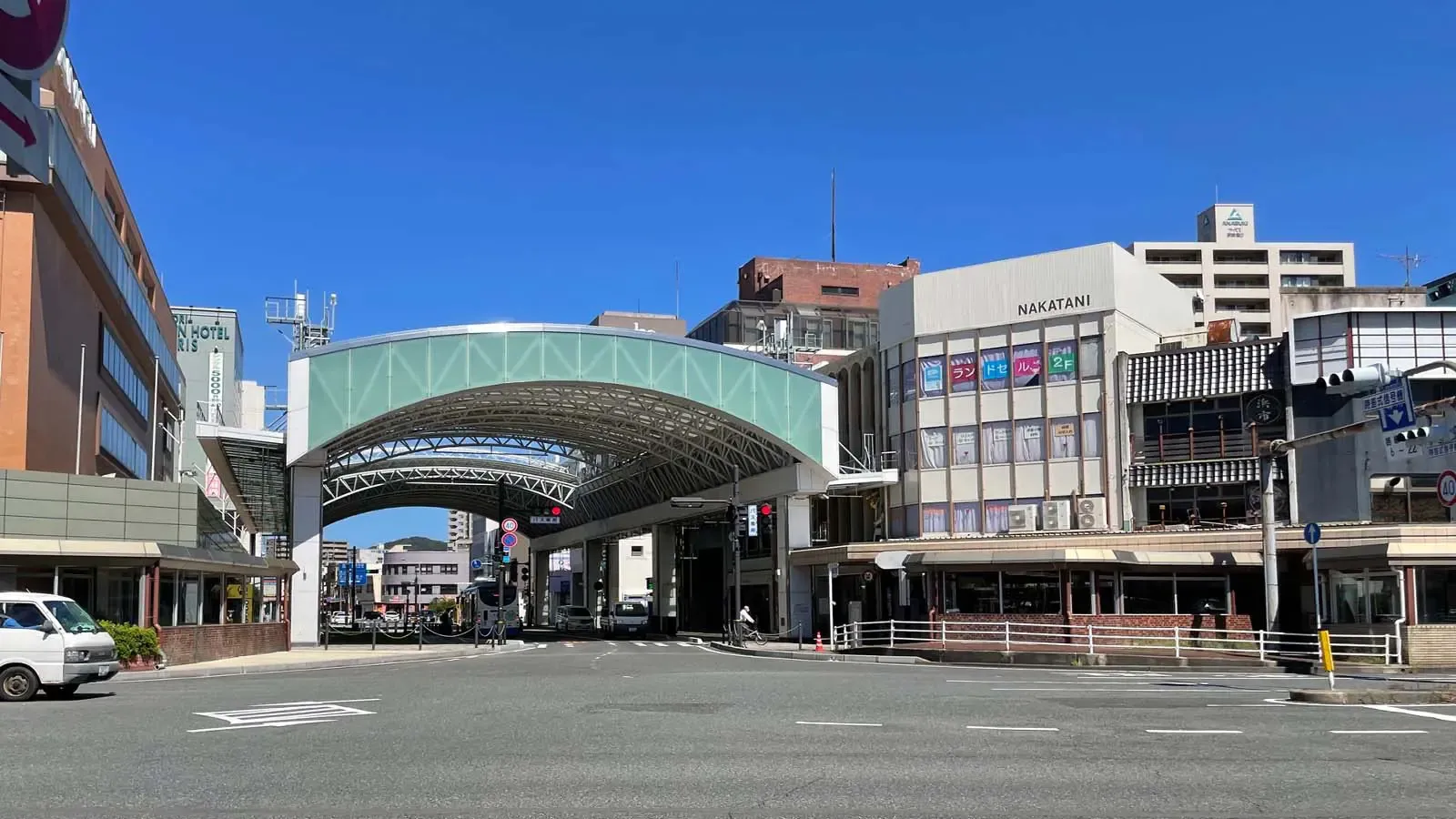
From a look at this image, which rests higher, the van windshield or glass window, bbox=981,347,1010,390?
glass window, bbox=981,347,1010,390

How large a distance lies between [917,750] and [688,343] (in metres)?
37.0

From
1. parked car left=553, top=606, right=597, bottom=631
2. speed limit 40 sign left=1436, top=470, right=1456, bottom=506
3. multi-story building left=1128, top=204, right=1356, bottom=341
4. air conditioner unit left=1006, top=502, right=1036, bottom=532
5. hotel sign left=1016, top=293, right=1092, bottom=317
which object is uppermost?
multi-story building left=1128, top=204, right=1356, bottom=341

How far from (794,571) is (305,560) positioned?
1911cm

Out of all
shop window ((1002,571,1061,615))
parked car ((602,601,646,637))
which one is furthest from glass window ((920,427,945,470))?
parked car ((602,601,646,637))

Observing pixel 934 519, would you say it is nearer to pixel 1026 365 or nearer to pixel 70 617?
pixel 1026 365

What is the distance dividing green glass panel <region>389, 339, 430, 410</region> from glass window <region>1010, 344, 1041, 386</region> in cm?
2209

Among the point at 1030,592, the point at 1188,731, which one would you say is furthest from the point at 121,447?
the point at 1188,731

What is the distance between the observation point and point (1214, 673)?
30.8m

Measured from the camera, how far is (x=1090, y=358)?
160 feet

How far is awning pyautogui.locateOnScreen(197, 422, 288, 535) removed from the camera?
153 ft

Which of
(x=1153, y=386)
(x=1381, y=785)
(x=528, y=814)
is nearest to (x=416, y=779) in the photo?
(x=528, y=814)

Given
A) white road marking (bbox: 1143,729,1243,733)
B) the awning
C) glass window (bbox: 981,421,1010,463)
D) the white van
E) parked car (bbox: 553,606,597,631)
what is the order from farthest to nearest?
parked car (bbox: 553,606,597,631) < glass window (bbox: 981,421,1010,463) < the awning < the white van < white road marking (bbox: 1143,729,1243,733)

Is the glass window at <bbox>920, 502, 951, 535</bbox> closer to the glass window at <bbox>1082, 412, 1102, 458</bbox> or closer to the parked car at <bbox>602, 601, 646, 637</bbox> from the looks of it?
the glass window at <bbox>1082, 412, 1102, 458</bbox>

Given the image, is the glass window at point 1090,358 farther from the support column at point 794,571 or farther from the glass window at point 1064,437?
the support column at point 794,571
